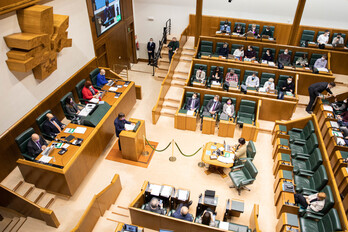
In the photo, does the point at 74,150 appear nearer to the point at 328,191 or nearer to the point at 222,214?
the point at 222,214

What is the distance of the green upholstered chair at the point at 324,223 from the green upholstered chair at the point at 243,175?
1359 millimetres

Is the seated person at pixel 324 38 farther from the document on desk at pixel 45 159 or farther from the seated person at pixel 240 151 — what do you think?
the document on desk at pixel 45 159

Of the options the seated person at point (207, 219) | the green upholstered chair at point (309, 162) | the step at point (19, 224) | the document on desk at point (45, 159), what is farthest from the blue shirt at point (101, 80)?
the green upholstered chair at point (309, 162)

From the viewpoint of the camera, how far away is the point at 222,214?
6.30 m

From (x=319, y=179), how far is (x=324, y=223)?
1070 millimetres

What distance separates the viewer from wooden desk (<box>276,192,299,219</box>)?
5.82 m

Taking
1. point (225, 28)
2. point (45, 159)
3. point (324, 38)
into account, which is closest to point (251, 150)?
point (45, 159)

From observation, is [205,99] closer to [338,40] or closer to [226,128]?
[226,128]

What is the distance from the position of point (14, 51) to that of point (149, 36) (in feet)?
26.2

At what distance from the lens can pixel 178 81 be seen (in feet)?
34.3

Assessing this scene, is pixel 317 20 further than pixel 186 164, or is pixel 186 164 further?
pixel 317 20

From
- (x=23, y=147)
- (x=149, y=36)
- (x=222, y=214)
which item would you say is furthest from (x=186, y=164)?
(x=149, y=36)

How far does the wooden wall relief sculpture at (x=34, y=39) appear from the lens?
6109 millimetres

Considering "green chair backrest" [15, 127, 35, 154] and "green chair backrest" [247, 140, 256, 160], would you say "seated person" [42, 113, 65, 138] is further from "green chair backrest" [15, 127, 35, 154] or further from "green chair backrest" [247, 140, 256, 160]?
"green chair backrest" [247, 140, 256, 160]
